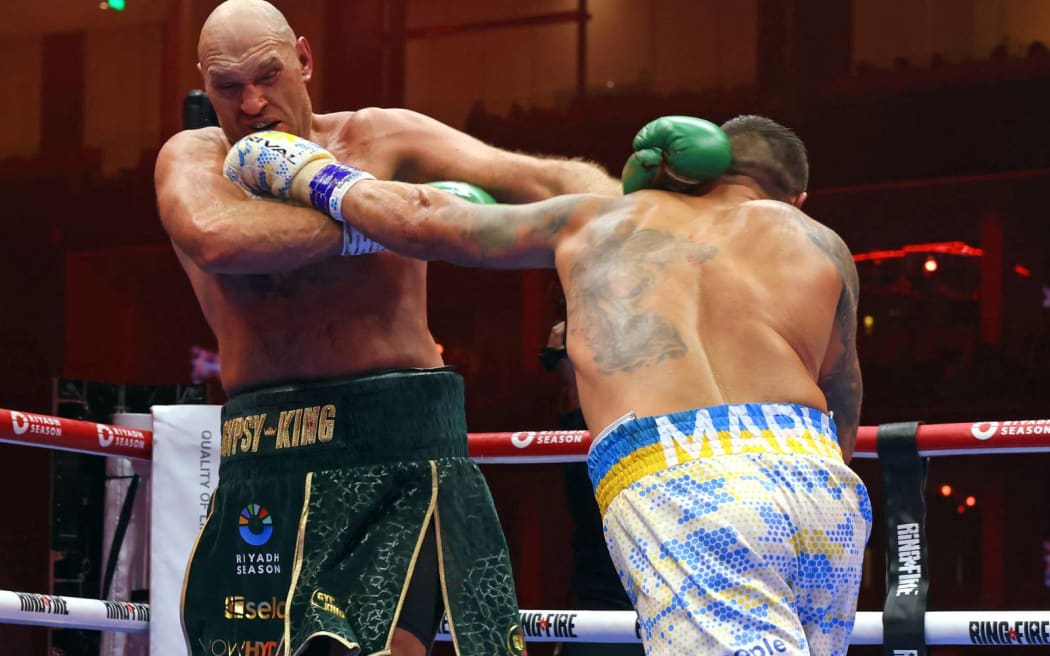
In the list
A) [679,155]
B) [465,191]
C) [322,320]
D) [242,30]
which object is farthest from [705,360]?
[242,30]

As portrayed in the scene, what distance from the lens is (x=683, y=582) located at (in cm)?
173

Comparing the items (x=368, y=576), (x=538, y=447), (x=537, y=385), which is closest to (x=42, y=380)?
(x=537, y=385)

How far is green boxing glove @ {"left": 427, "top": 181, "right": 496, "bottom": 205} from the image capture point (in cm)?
220

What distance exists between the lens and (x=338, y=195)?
82.8 inches

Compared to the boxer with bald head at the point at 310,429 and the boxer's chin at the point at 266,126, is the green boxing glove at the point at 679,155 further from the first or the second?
the boxer's chin at the point at 266,126

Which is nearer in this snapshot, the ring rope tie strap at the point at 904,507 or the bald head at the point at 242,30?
the bald head at the point at 242,30

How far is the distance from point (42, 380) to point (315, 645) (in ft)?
16.4

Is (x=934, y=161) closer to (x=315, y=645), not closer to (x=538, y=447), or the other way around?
(x=538, y=447)

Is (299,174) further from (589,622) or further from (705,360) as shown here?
(589,622)

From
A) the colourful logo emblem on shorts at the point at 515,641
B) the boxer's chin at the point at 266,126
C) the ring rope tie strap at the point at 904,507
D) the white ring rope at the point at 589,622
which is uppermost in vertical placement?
the boxer's chin at the point at 266,126

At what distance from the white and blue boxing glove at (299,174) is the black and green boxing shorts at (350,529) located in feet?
0.85

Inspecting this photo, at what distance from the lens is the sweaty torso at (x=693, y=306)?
72.6 inches

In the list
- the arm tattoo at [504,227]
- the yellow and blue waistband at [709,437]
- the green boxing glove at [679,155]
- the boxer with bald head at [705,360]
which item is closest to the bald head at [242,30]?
the boxer with bald head at [705,360]

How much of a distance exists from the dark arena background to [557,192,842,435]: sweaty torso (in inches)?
126
